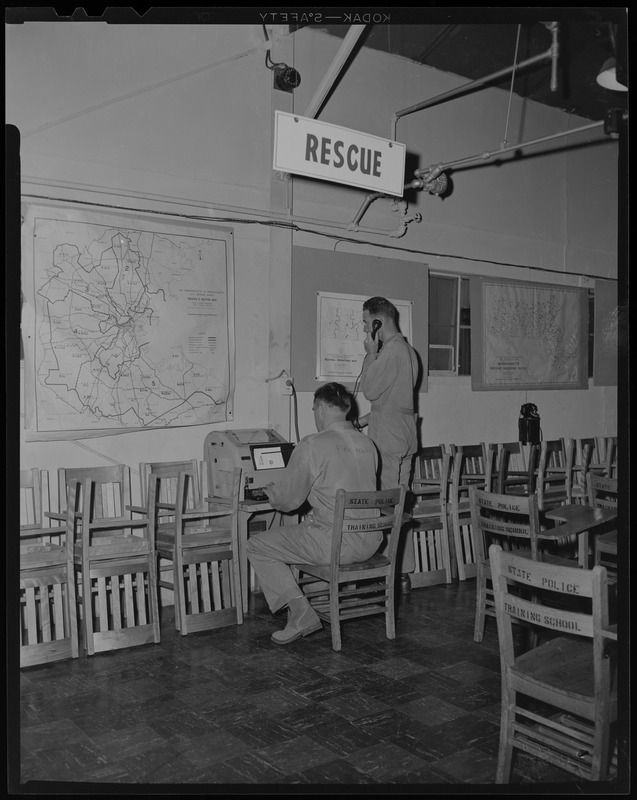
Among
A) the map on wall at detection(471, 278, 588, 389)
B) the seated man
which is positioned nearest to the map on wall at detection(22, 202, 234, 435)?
the seated man

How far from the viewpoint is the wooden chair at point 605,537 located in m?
3.56

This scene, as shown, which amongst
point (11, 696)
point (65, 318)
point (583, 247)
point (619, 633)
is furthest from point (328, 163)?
point (583, 247)

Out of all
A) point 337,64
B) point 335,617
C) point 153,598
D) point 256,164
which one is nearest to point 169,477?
point 153,598

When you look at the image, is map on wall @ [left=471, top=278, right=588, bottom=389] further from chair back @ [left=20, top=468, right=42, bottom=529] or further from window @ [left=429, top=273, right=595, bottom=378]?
chair back @ [left=20, top=468, right=42, bottom=529]

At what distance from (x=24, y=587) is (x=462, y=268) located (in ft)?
15.6

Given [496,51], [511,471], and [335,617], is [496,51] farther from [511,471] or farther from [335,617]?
[335,617]

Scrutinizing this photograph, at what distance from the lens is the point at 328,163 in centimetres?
333

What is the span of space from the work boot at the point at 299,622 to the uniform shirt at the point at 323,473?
0.43 meters

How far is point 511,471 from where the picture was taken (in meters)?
6.50

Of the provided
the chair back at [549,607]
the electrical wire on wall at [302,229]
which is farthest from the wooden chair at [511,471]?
the chair back at [549,607]

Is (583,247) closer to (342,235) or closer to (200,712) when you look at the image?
(342,235)

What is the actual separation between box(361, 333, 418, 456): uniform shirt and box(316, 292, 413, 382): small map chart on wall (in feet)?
2.88

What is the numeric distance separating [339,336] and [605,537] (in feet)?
9.26

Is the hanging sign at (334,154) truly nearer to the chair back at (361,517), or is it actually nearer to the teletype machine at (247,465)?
the chair back at (361,517)
